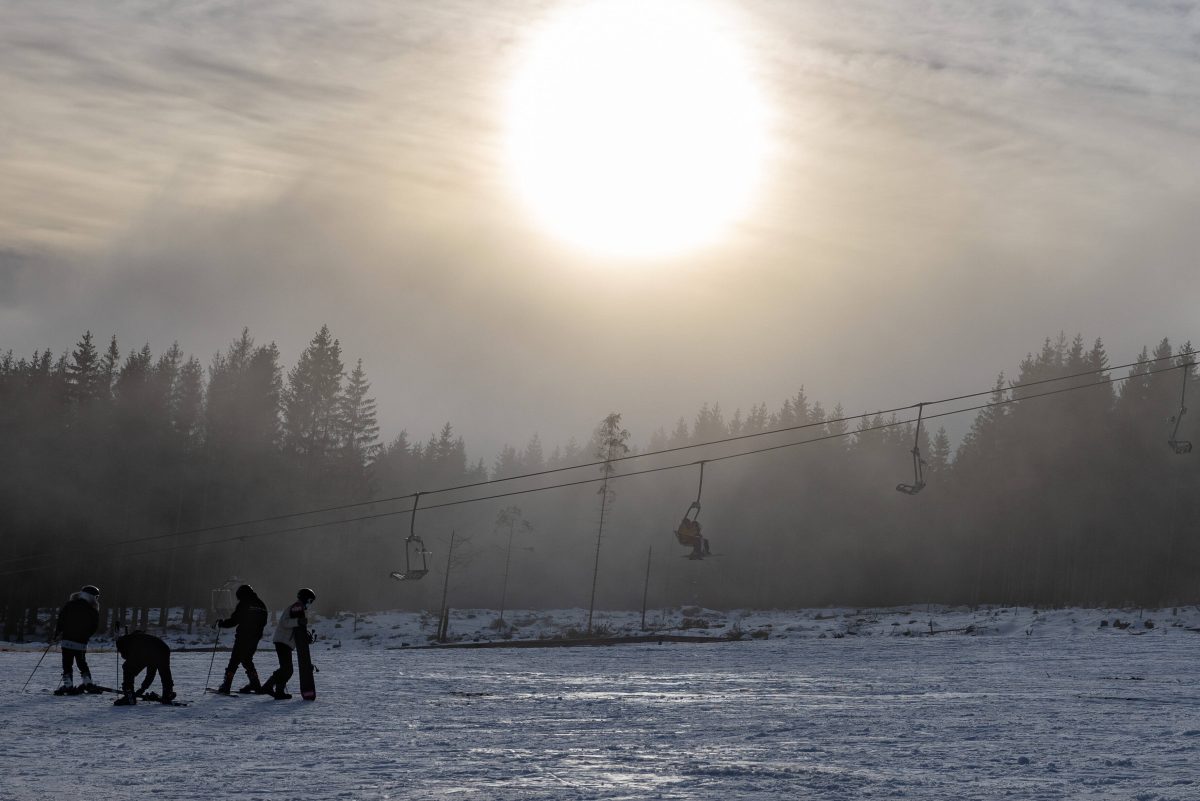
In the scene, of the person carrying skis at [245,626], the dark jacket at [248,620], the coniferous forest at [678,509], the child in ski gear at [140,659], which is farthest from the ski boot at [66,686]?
the coniferous forest at [678,509]

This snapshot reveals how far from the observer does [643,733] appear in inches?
670

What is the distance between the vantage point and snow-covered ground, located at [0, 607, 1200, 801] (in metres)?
12.6

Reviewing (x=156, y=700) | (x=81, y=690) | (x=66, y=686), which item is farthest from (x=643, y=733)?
(x=66, y=686)

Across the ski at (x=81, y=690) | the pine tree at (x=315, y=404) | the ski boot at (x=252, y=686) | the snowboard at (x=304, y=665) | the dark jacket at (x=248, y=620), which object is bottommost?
the ski at (x=81, y=690)

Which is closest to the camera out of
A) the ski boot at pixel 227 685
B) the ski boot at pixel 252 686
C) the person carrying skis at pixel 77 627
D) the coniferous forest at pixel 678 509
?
the person carrying skis at pixel 77 627

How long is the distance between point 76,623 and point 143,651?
55.8 inches

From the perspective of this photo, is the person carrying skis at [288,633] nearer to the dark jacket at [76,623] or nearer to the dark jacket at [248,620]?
the dark jacket at [248,620]

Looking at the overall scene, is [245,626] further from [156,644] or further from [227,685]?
[156,644]

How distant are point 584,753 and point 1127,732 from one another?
8.21 metres

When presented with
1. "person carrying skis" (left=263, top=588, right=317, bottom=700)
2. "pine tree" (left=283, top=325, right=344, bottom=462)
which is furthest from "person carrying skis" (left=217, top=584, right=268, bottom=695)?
"pine tree" (left=283, top=325, right=344, bottom=462)

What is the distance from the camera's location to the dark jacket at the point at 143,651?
19.8 m

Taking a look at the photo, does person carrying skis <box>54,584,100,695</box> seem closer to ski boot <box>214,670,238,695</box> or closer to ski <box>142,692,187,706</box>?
ski <box>142,692,187,706</box>

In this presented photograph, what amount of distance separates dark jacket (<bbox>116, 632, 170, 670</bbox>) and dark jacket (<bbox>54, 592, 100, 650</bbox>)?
773mm

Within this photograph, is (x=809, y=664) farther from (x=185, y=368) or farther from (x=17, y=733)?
(x=185, y=368)
